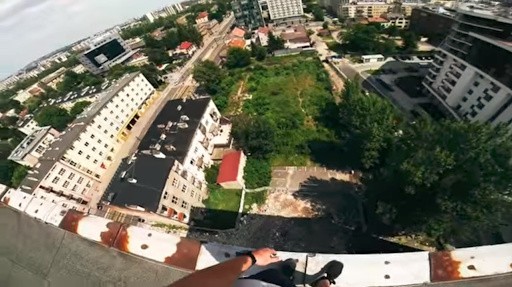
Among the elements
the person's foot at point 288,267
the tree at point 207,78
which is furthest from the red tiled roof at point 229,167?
the person's foot at point 288,267

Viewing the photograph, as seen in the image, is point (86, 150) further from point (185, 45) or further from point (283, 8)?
point (283, 8)

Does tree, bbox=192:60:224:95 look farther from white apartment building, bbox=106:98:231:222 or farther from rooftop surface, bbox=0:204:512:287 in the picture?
rooftop surface, bbox=0:204:512:287

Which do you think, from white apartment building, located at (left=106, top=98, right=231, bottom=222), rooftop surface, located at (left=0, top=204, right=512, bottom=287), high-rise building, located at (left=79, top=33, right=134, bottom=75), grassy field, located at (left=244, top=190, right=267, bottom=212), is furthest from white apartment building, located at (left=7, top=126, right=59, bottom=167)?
high-rise building, located at (left=79, top=33, right=134, bottom=75)

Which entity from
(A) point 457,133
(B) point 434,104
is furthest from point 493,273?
(B) point 434,104

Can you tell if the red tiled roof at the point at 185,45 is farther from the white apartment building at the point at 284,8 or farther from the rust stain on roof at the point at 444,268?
the rust stain on roof at the point at 444,268

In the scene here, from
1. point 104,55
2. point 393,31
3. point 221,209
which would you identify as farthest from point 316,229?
point 104,55

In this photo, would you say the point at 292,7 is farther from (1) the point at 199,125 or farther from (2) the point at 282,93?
(1) the point at 199,125
